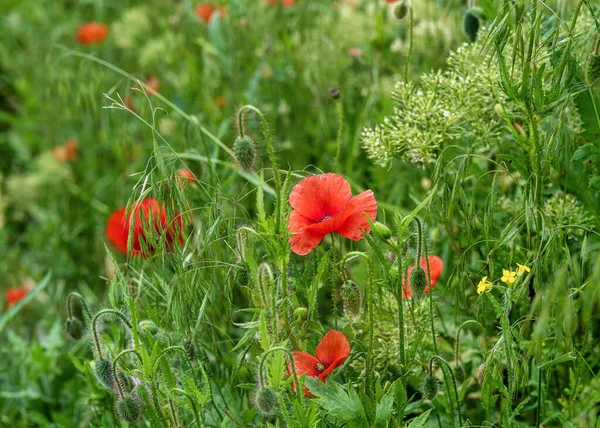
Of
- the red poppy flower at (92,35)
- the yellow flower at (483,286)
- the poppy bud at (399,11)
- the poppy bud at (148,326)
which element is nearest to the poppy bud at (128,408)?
the poppy bud at (148,326)

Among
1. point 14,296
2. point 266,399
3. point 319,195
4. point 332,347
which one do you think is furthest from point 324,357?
point 14,296

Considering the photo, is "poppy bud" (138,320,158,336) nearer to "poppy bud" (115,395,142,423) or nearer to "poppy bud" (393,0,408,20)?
"poppy bud" (115,395,142,423)

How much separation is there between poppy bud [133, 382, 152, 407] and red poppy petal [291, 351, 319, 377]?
0.25 metres

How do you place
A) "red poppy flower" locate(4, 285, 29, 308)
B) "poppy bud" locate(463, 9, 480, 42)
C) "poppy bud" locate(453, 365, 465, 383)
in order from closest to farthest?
"poppy bud" locate(453, 365, 465, 383)
"poppy bud" locate(463, 9, 480, 42)
"red poppy flower" locate(4, 285, 29, 308)

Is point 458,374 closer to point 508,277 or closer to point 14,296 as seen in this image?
point 508,277

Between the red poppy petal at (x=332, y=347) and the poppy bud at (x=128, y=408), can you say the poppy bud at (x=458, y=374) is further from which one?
the poppy bud at (x=128, y=408)

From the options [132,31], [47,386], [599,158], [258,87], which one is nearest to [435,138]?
[599,158]

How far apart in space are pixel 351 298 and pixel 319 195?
21cm

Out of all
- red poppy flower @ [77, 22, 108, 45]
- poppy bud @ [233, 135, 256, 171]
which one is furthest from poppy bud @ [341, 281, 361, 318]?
red poppy flower @ [77, 22, 108, 45]

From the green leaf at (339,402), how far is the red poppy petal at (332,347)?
7 centimetres

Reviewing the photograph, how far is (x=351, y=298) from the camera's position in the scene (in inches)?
55.2

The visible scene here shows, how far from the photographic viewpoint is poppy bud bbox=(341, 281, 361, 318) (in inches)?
55.1

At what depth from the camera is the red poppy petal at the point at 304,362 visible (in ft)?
4.58

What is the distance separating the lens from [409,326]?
5.54 feet
